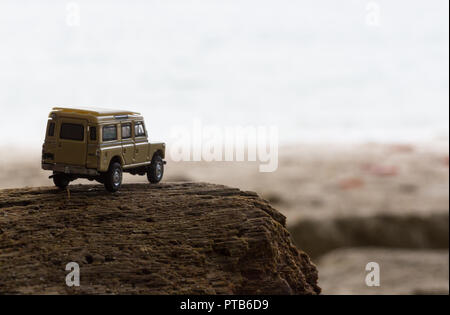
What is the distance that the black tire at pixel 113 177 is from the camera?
41.5 feet

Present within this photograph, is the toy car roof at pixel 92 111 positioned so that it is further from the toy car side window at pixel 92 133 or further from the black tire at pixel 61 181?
the black tire at pixel 61 181

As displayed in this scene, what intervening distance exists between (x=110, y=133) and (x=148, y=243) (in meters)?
2.34

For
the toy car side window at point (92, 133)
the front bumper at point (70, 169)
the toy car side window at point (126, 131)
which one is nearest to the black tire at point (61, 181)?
the front bumper at point (70, 169)

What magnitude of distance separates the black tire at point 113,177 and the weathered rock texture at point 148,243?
0.31 m

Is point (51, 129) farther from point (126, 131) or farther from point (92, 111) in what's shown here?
point (126, 131)

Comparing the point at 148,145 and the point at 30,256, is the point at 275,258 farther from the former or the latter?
the point at 30,256

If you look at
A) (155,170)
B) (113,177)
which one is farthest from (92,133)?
(155,170)

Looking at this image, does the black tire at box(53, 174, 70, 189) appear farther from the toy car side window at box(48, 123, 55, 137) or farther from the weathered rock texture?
the toy car side window at box(48, 123, 55, 137)

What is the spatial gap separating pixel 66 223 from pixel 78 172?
1142 mm

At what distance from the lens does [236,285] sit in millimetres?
11836

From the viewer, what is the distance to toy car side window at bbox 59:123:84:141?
12.3 m

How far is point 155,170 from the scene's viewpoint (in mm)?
14094

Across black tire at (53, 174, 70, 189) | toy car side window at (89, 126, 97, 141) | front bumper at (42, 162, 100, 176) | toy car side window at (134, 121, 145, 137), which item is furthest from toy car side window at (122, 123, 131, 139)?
black tire at (53, 174, 70, 189)

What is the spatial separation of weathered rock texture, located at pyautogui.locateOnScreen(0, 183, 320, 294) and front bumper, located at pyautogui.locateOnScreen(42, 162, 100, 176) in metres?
1.00
